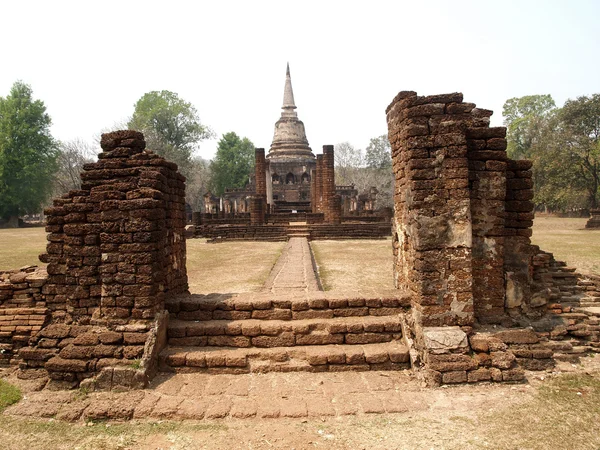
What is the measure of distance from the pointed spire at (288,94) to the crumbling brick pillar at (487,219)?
46458mm

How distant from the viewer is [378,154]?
5678cm

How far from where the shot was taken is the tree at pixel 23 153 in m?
34.6

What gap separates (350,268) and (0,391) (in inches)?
299

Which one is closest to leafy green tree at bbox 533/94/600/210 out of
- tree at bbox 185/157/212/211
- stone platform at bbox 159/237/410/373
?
stone platform at bbox 159/237/410/373

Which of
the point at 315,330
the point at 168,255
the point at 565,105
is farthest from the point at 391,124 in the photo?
the point at 565,105

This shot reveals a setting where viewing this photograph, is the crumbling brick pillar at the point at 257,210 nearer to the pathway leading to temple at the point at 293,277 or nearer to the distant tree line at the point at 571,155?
the pathway leading to temple at the point at 293,277

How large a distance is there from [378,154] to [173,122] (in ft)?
92.8

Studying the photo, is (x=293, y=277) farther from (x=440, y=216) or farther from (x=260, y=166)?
(x=260, y=166)

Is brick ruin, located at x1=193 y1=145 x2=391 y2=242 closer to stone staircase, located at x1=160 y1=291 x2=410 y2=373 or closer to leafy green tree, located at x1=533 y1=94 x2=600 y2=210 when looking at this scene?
leafy green tree, located at x1=533 y1=94 x2=600 y2=210

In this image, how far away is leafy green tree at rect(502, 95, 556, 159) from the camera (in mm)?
41125

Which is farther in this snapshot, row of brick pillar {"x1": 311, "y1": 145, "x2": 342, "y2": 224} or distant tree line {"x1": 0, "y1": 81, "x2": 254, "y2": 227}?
distant tree line {"x1": 0, "y1": 81, "x2": 254, "y2": 227}

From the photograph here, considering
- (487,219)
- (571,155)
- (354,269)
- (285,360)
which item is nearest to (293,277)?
(354,269)

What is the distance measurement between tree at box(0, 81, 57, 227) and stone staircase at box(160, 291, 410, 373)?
38218mm

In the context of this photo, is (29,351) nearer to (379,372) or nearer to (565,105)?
(379,372)
